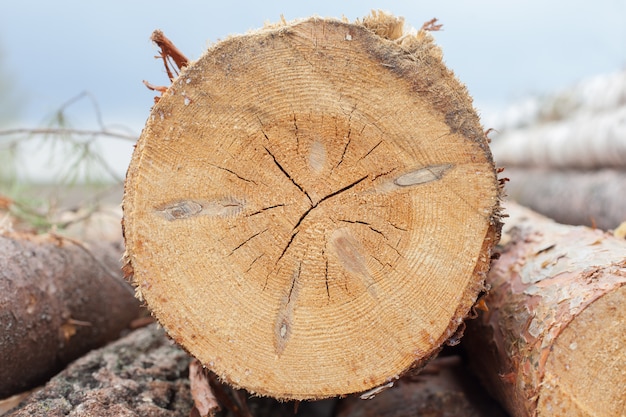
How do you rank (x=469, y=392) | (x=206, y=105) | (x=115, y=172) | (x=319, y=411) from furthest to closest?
(x=115, y=172) → (x=319, y=411) → (x=469, y=392) → (x=206, y=105)

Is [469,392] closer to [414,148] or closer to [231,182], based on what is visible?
[414,148]

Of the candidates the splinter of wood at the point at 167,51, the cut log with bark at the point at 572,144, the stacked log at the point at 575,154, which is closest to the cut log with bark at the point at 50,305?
the splinter of wood at the point at 167,51

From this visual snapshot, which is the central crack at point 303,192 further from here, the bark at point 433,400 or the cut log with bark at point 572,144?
the cut log with bark at point 572,144

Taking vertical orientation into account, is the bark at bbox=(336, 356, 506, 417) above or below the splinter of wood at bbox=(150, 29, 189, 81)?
below

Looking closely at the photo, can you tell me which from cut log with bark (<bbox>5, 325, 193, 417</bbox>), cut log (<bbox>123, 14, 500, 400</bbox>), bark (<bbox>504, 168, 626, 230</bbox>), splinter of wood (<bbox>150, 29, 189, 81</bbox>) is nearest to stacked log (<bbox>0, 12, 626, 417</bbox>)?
cut log (<bbox>123, 14, 500, 400</bbox>)

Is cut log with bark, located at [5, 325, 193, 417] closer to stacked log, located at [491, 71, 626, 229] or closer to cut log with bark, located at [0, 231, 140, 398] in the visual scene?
cut log with bark, located at [0, 231, 140, 398]

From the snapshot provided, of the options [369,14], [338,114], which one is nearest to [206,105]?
[338,114]
